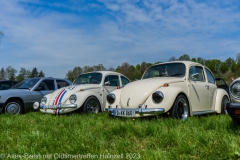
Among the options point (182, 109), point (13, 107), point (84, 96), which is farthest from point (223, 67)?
point (182, 109)

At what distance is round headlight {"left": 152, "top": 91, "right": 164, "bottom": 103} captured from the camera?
4711 millimetres

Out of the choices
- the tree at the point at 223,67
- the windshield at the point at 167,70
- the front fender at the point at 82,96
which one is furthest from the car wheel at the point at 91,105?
the tree at the point at 223,67

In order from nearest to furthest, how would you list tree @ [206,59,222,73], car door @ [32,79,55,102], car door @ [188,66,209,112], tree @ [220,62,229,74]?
1. car door @ [188,66,209,112]
2. car door @ [32,79,55,102]
3. tree @ [220,62,229,74]
4. tree @ [206,59,222,73]

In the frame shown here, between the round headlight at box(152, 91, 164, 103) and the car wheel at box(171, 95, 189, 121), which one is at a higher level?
the round headlight at box(152, 91, 164, 103)

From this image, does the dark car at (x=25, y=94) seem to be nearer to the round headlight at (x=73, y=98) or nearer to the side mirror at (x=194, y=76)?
the round headlight at (x=73, y=98)

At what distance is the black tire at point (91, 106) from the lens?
6896 millimetres

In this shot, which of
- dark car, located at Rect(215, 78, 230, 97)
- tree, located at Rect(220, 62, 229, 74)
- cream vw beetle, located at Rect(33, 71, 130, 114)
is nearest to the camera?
cream vw beetle, located at Rect(33, 71, 130, 114)

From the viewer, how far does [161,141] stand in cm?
314

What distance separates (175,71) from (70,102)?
10.3 ft

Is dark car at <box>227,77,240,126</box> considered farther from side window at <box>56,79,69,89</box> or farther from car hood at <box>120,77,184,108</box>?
side window at <box>56,79,69,89</box>

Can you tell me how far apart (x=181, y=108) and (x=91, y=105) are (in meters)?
3.07

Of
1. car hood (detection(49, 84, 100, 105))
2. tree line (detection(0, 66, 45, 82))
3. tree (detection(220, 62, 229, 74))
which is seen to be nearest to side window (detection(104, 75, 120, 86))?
car hood (detection(49, 84, 100, 105))

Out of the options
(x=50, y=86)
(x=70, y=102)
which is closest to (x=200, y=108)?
(x=70, y=102)

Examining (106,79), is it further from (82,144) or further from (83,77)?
(82,144)
